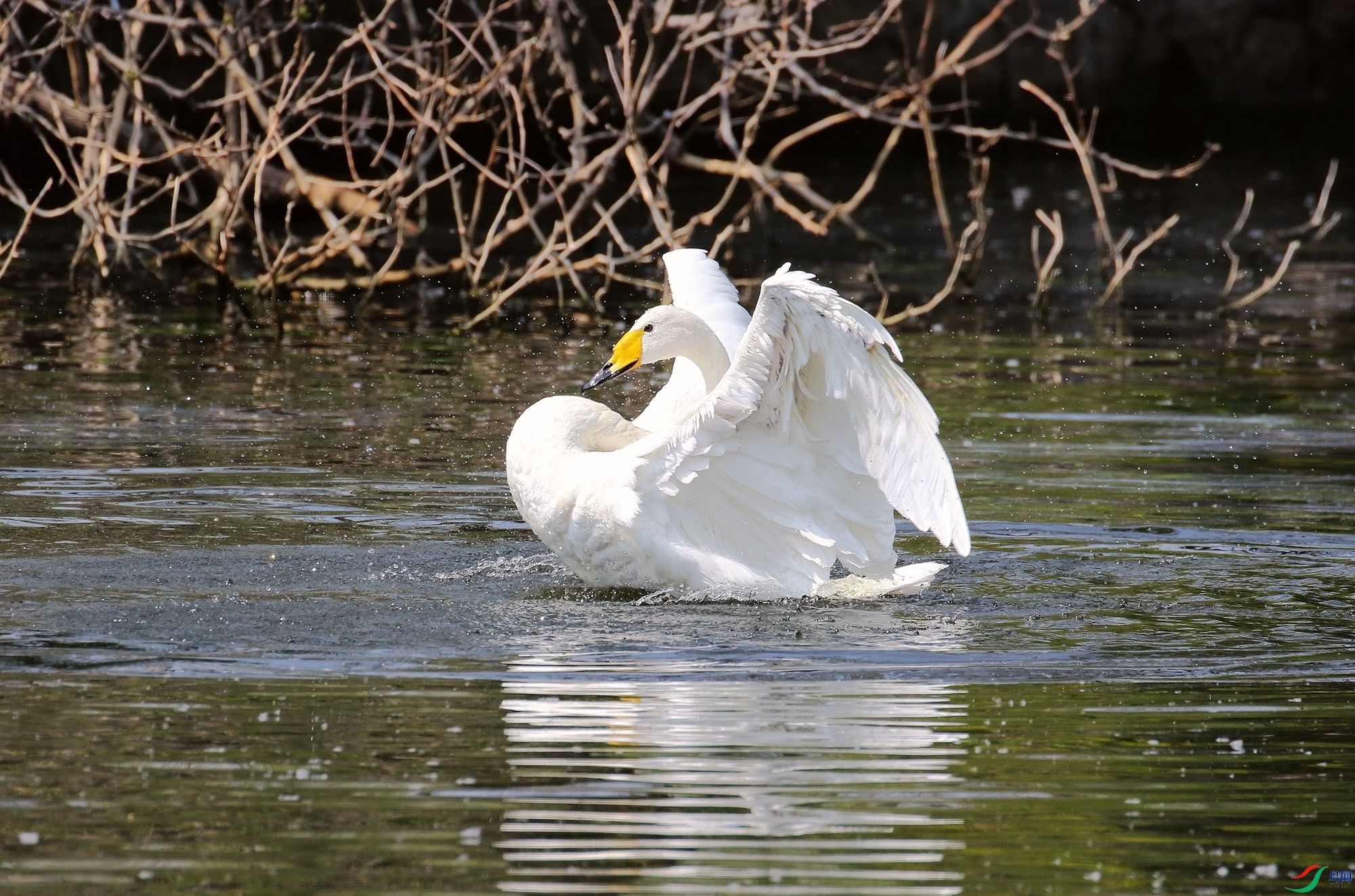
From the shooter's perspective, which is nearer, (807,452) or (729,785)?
(729,785)

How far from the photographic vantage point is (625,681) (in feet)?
17.8

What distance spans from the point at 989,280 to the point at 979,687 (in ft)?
37.5

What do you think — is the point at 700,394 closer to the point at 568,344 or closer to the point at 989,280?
the point at 568,344

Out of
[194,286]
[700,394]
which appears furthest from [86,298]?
[700,394]

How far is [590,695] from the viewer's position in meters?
5.24

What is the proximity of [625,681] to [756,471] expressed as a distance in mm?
1436

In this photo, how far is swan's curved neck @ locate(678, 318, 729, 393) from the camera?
7.21m

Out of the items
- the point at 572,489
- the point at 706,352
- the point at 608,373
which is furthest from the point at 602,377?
the point at 572,489

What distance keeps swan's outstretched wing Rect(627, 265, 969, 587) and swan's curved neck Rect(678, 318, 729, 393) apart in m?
0.56

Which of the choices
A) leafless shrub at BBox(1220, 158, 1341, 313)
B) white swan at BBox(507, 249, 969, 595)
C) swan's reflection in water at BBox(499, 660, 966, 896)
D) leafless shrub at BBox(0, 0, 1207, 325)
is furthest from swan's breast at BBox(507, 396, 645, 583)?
leafless shrub at BBox(1220, 158, 1341, 313)

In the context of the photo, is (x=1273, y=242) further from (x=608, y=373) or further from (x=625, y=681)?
(x=625, y=681)

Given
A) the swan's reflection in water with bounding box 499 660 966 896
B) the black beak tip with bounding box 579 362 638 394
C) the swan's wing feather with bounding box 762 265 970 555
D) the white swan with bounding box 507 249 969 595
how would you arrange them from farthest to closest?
Answer: the black beak tip with bounding box 579 362 638 394 → the white swan with bounding box 507 249 969 595 → the swan's wing feather with bounding box 762 265 970 555 → the swan's reflection in water with bounding box 499 660 966 896

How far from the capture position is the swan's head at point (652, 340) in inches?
279

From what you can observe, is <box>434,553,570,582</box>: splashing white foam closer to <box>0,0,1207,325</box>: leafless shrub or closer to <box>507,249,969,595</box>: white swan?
<box>507,249,969,595</box>: white swan
